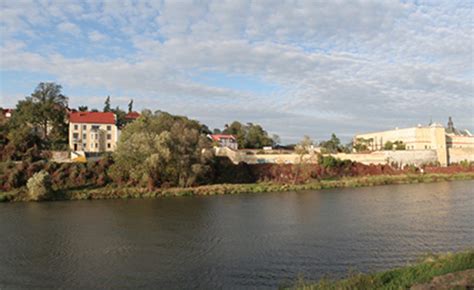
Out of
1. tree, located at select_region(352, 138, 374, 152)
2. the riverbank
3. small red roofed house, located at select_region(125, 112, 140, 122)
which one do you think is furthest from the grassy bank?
tree, located at select_region(352, 138, 374, 152)

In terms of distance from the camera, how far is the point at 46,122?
6806cm

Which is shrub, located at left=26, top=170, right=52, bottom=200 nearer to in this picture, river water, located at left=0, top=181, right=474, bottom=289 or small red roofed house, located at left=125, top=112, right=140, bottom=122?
river water, located at left=0, top=181, right=474, bottom=289

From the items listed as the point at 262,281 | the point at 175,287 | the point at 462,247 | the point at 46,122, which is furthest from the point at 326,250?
the point at 46,122

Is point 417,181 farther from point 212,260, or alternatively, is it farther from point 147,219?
point 212,260

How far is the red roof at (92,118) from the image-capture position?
69.4 meters

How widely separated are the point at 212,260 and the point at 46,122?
196 feet

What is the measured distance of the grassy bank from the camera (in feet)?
34.2

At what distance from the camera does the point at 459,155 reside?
84938mm

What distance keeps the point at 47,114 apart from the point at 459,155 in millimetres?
79143

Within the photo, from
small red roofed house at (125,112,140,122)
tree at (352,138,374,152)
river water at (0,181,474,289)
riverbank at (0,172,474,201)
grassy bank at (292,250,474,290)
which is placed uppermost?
small red roofed house at (125,112,140,122)

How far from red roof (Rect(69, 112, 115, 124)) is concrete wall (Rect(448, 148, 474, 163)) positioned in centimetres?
6726

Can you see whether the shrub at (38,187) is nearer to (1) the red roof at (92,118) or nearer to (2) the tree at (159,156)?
(2) the tree at (159,156)

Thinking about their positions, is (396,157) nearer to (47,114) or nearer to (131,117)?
(131,117)

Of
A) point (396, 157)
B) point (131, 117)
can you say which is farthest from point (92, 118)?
point (396, 157)
